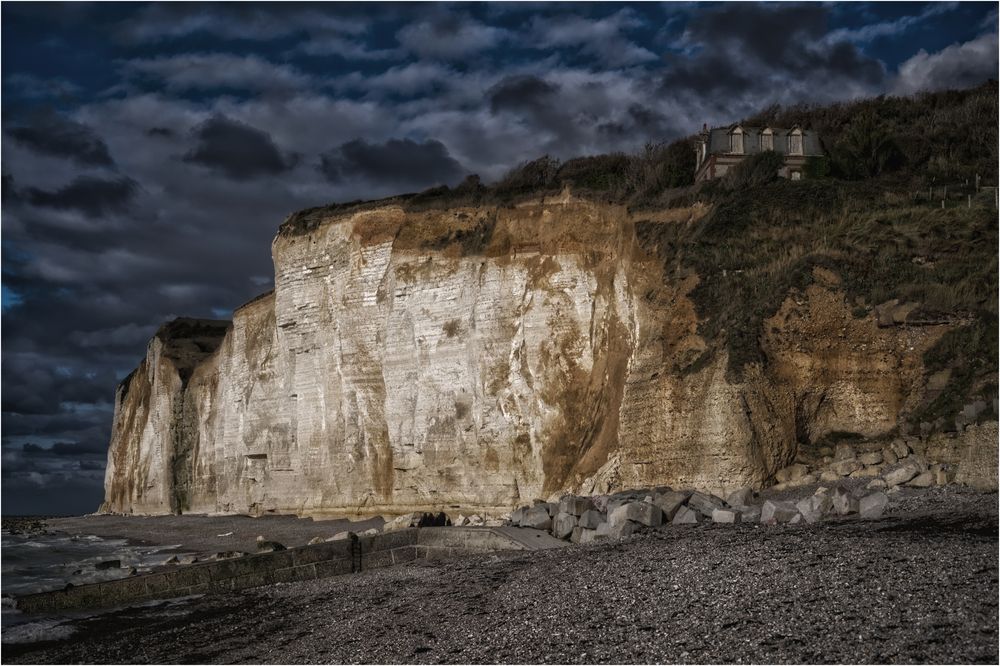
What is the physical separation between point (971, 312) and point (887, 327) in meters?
1.43

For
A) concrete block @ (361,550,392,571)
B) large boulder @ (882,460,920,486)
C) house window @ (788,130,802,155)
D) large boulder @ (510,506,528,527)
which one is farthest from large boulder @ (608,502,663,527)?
house window @ (788,130,802,155)

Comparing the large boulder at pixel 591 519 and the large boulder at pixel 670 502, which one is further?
the large boulder at pixel 591 519

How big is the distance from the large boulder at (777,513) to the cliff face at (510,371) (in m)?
3.39

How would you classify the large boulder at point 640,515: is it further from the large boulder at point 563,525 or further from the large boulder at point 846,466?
the large boulder at point 846,466

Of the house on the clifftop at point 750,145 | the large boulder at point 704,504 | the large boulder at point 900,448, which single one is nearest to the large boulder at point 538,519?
the large boulder at point 704,504

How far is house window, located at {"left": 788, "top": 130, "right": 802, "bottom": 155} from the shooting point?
107ft

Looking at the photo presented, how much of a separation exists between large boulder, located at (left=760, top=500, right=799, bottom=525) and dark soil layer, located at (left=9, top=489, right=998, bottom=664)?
34 cm

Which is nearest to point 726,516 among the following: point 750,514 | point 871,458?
point 750,514

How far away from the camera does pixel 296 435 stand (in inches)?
1378

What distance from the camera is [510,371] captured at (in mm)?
26234

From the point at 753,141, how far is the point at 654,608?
25749 mm

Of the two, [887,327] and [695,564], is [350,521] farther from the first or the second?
[695,564]

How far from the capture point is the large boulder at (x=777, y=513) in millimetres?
14008

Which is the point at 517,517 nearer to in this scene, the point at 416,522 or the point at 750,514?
the point at 416,522
